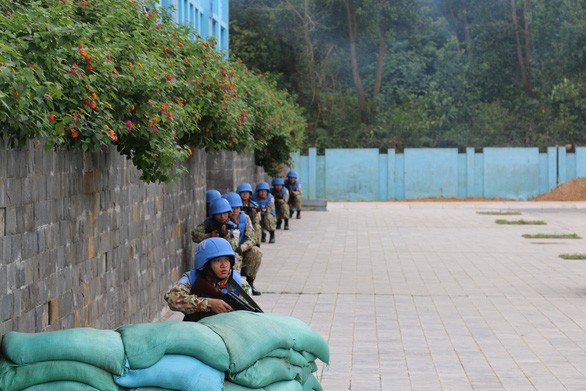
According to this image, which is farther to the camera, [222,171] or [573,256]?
[222,171]

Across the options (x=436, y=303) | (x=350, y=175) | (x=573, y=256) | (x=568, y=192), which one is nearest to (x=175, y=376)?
(x=436, y=303)

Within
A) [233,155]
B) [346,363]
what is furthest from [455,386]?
[233,155]

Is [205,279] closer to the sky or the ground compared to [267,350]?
closer to the sky

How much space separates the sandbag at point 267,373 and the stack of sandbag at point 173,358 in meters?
0.19

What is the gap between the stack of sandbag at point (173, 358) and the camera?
6.22 meters

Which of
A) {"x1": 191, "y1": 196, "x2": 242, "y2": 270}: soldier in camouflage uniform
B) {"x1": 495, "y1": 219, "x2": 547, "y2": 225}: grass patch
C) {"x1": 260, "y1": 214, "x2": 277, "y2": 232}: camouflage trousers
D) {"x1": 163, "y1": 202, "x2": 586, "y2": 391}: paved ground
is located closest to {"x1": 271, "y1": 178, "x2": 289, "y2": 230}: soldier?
{"x1": 163, "y1": 202, "x2": 586, "y2": 391}: paved ground

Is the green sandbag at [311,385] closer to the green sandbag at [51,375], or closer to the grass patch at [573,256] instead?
the green sandbag at [51,375]

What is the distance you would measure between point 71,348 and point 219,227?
7.91 m

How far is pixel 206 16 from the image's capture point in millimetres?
29438

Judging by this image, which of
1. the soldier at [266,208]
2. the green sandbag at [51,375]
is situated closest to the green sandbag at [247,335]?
the green sandbag at [51,375]

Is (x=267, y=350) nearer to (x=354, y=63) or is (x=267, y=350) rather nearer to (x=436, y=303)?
(x=436, y=303)

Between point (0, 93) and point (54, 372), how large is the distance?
140 cm

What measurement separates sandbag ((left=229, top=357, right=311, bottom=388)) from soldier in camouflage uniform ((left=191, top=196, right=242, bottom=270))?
6.40 meters

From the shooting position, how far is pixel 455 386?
350 inches
